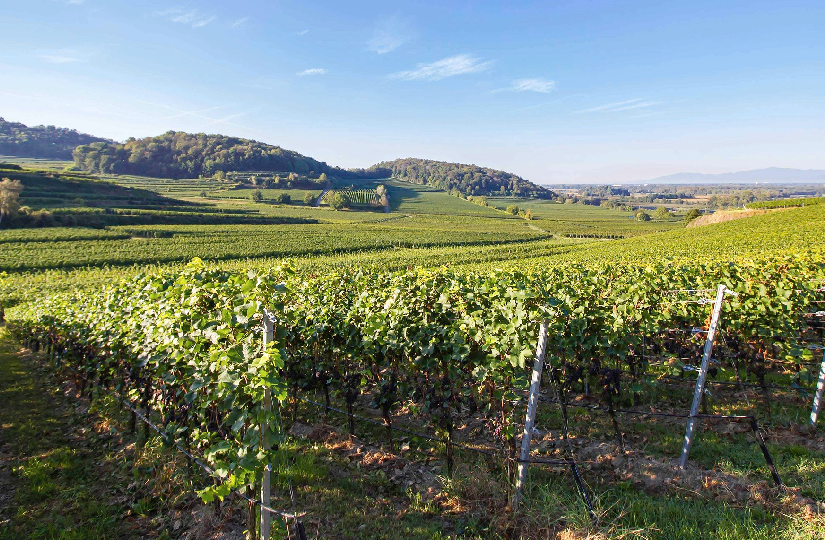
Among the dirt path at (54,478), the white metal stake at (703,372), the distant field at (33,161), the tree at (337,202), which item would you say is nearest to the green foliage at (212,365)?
the dirt path at (54,478)

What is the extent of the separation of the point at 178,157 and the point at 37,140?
84870 mm

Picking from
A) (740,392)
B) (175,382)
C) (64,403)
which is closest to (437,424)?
(175,382)

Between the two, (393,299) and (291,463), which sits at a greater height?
(393,299)

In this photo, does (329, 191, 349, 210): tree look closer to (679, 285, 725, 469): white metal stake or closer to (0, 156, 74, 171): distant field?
(679, 285, 725, 469): white metal stake

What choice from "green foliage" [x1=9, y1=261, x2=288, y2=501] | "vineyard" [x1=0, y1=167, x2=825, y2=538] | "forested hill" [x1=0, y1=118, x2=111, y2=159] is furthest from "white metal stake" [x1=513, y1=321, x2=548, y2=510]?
"forested hill" [x1=0, y1=118, x2=111, y2=159]

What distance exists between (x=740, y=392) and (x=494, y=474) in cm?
573

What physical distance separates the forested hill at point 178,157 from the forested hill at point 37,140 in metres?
42.8

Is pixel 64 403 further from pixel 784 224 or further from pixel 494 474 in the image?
pixel 784 224

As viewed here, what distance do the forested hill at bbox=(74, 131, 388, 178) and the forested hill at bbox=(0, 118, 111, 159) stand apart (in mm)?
42819

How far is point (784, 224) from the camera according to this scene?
1667 inches

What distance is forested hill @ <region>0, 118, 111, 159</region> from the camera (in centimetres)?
16662

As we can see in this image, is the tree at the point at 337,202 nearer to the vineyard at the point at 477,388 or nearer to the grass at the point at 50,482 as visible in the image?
the vineyard at the point at 477,388

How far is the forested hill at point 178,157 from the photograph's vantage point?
138750 millimetres

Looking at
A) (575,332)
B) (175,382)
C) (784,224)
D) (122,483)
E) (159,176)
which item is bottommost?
(122,483)
